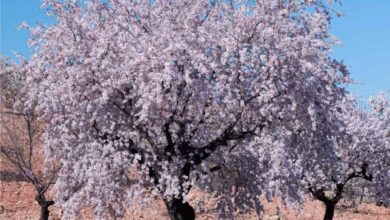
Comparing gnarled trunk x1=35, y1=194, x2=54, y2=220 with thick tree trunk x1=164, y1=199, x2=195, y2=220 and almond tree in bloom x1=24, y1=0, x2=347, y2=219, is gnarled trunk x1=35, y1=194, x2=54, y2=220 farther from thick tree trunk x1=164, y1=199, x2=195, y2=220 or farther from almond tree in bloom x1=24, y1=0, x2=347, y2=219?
thick tree trunk x1=164, y1=199, x2=195, y2=220

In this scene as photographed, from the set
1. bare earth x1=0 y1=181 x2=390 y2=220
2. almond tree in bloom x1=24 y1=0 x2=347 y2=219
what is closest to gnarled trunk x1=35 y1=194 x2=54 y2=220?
bare earth x1=0 y1=181 x2=390 y2=220

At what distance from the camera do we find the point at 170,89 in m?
11.5

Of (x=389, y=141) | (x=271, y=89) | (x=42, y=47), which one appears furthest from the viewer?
(x=389, y=141)

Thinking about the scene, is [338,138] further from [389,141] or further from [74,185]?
[389,141]

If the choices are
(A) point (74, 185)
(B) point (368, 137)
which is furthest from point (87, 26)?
(B) point (368, 137)

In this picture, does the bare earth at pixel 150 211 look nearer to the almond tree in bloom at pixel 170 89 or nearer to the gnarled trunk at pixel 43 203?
the gnarled trunk at pixel 43 203

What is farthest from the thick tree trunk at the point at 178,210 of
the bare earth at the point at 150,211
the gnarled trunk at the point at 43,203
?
the bare earth at the point at 150,211

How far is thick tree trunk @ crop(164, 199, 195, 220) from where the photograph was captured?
13656mm

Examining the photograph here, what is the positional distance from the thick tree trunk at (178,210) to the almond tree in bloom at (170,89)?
25 mm

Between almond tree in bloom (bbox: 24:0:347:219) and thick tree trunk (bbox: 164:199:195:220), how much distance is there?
3cm

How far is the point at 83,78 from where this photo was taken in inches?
478

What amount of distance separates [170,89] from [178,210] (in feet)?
11.4

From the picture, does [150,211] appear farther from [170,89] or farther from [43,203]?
[170,89]

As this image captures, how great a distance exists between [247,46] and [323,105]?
76.8 inches
